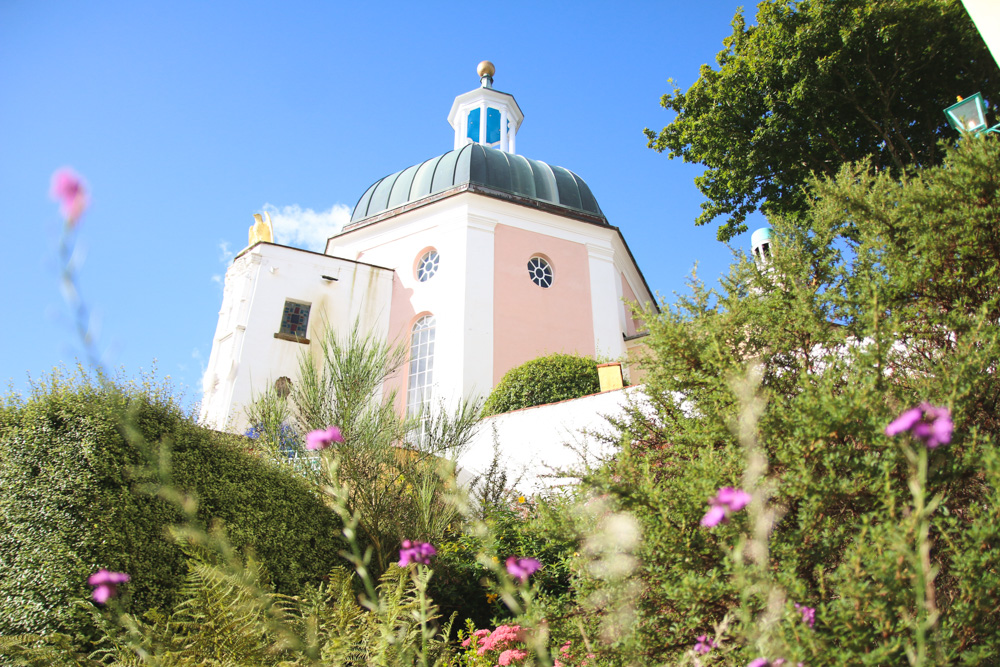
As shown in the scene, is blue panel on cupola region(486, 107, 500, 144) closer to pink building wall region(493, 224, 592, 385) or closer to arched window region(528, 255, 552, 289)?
pink building wall region(493, 224, 592, 385)

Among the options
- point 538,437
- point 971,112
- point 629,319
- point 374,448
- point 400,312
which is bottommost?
point 374,448

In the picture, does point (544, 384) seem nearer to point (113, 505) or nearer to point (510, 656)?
point (510, 656)

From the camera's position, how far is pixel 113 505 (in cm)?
507

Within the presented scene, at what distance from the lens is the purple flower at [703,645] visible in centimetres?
286

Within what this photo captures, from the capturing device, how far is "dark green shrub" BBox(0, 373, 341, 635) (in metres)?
4.68

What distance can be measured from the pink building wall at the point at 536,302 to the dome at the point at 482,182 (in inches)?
56.7

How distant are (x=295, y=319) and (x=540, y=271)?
6.48 metres

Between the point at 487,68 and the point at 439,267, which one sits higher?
the point at 487,68

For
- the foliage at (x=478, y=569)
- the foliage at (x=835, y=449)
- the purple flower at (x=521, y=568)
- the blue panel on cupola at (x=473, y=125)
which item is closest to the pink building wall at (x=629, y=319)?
the blue panel on cupola at (x=473, y=125)

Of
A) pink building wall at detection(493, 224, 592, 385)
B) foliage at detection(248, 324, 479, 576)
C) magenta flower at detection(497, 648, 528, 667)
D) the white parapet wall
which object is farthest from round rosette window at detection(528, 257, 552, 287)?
magenta flower at detection(497, 648, 528, 667)

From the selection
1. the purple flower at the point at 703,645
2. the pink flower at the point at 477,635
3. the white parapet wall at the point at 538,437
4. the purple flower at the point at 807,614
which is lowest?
the purple flower at the point at 703,645

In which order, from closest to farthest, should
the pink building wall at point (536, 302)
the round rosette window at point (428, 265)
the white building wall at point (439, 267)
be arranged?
the white building wall at point (439, 267) → the pink building wall at point (536, 302) → the round rosette window at point (428, 265)

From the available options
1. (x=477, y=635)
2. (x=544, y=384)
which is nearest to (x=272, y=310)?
(x=544, y=384)

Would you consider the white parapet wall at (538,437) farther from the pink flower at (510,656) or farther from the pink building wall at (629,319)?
the pink building wall at (629,319)
